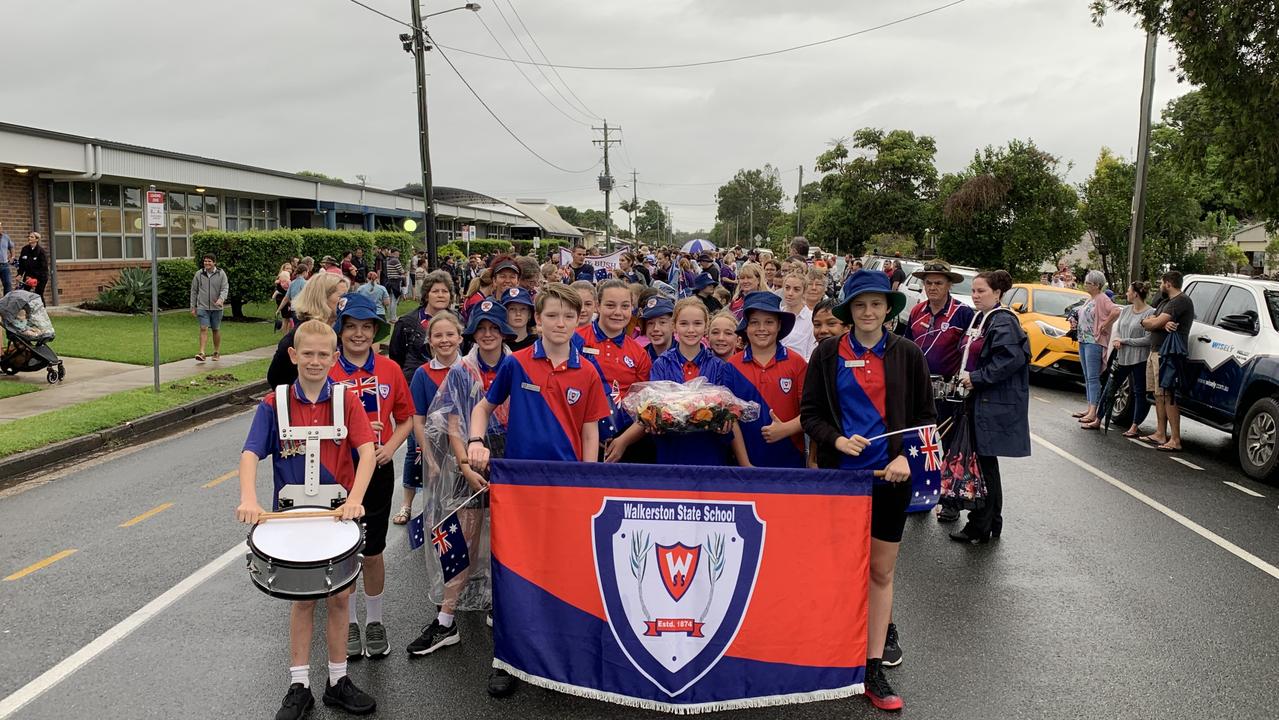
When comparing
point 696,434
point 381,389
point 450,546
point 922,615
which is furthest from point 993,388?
point 381,389

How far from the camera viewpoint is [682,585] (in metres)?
4.08

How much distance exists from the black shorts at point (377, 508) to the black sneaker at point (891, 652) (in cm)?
255

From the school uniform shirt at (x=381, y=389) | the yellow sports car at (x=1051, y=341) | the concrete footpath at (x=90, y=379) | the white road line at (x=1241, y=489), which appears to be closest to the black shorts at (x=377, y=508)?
the school uniform shirt at (x=381, y=389)

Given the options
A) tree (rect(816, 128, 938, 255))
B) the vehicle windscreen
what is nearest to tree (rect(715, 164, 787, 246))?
tree (rect(816, 128, 938, 255))

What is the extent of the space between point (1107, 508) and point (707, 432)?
4.98 m

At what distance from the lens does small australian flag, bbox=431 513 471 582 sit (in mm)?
4969

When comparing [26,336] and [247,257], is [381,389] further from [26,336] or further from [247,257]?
[247,257]

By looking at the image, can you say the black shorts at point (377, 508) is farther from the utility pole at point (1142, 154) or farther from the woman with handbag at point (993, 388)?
the utility pole at point (1142, 154)

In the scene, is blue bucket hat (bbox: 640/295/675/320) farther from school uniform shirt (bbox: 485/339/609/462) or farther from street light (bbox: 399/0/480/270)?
street light (bbox: 399/0/480/270)

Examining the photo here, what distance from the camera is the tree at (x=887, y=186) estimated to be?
173 ft

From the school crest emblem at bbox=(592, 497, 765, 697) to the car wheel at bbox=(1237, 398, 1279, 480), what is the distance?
7.34m

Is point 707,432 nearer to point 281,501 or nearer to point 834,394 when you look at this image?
point 834,394

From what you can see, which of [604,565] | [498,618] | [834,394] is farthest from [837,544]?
[498,618]

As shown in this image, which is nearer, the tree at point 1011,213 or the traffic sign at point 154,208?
the traffic sign at point 154,208
